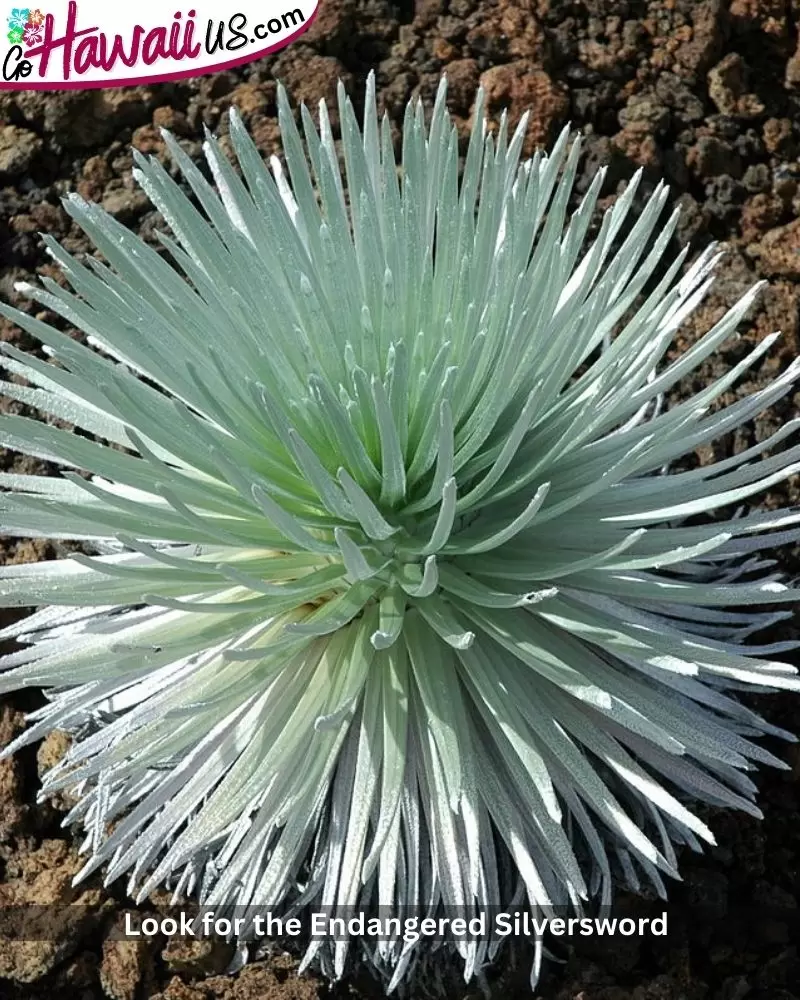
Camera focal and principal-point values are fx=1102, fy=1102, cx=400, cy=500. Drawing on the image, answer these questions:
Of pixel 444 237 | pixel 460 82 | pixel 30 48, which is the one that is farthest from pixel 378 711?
pixel 30 48

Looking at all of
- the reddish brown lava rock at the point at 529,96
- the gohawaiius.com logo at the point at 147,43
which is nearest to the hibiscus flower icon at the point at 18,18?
the gohawaiius.com logo at the point at 147,43

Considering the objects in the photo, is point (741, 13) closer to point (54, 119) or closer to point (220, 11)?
point (220, 11)

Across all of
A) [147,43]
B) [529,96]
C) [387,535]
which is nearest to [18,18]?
[147,43]

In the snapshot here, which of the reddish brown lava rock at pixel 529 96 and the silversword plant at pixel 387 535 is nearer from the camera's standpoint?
the silversword plant at pixel 387 535

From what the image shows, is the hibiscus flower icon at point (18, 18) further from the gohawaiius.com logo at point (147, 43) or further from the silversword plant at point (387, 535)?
the silversword plant at point (387, 535)

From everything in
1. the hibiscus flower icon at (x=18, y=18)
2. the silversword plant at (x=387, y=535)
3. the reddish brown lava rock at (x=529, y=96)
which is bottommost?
the silversword plant at (x=387, y=535)
